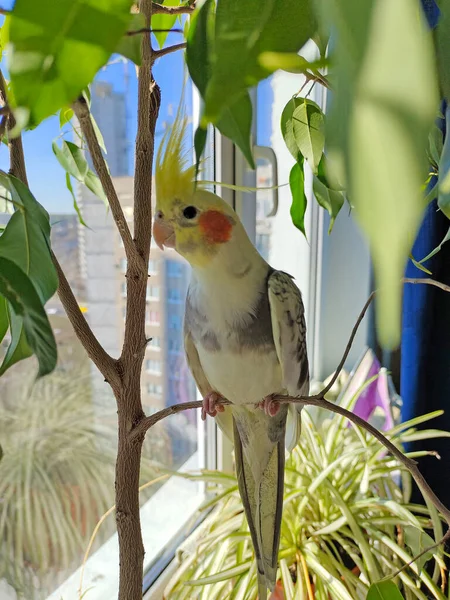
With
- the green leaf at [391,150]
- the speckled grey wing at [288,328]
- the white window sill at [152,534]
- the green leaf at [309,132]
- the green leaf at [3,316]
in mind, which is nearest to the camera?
the green leaf at [391,150]

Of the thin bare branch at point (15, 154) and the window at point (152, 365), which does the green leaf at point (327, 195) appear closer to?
the thin bare branch at point (15, 154)

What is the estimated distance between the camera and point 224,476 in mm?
1002

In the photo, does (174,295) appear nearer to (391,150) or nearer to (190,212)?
(190,212)

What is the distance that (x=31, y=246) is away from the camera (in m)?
0.22

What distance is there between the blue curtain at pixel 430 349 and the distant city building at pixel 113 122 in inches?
26.4

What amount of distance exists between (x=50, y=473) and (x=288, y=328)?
22.1 inches

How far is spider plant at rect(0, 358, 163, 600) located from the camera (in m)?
0.77

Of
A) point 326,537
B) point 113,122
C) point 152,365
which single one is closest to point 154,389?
point 152,365

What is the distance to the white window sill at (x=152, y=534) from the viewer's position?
0.92m

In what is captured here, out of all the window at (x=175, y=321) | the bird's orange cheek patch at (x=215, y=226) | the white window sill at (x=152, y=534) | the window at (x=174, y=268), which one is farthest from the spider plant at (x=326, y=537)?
the bird's orange cheek patch at (x=215, y=226)

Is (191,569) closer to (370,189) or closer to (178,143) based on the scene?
(178,143)

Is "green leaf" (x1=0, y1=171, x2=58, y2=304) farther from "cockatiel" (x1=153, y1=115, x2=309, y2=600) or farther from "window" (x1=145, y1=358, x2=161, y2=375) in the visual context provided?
"window" (x1=145, y1=358, x2=161, y2=375)

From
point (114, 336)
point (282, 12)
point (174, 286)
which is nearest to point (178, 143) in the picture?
point (282, 12)

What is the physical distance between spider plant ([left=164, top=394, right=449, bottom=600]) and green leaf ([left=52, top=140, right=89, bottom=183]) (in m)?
0.64
